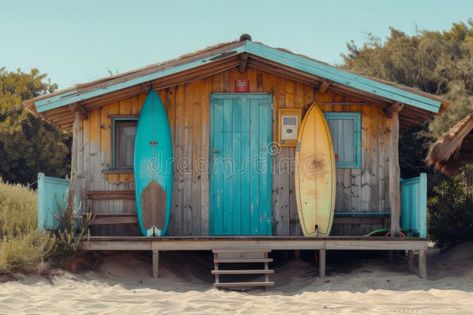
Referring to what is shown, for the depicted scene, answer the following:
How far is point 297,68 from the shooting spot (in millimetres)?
12148

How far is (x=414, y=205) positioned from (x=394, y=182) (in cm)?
49

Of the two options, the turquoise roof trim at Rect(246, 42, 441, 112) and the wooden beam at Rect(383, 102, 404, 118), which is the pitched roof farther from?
the wooden beam at Rect(383, 102, 404, 118)

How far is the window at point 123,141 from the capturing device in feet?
42.2

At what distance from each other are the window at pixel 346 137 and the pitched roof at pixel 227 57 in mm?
825

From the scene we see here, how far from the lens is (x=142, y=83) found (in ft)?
40.8

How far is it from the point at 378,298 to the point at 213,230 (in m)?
3.57

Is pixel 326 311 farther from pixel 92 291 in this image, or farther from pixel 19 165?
pixel 19 165

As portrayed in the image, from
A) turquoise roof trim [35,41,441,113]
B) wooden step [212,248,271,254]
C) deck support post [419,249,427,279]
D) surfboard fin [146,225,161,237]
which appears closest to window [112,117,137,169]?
turquoise roof trim [35,41,441,113]

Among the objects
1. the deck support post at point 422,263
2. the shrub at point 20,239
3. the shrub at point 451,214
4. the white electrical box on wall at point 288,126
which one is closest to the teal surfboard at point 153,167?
the shrub at point 20,239

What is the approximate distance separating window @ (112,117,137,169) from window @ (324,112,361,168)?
10.5 ft

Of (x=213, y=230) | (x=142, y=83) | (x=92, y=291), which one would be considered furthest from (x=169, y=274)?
(x=142, y=83)

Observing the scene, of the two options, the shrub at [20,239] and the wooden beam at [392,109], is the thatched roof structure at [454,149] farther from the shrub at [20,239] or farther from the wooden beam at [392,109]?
the shrub at [20,239]

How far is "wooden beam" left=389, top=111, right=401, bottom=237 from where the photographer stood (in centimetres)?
1217

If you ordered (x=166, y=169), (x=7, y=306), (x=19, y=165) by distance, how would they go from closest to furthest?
1. (x=7, y=306)
2. (x=166, y=169)
3. (x=19, y=165)
